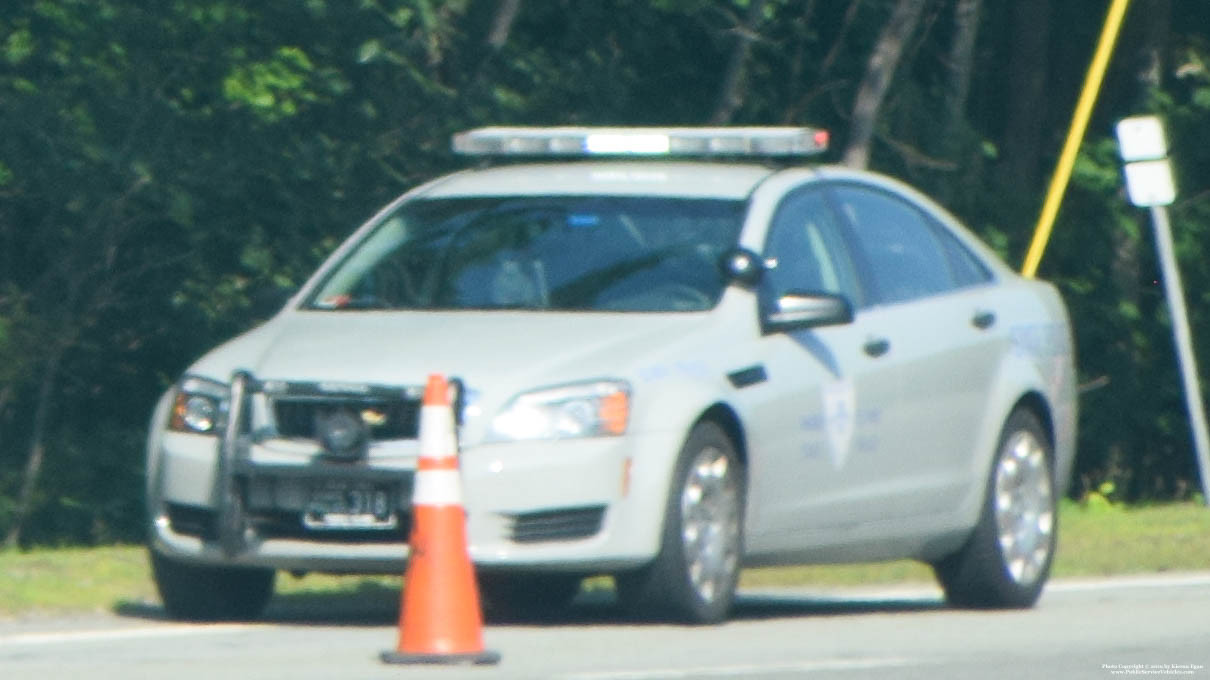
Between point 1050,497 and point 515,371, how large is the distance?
9.96 ft

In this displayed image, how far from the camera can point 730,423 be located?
9812 mm

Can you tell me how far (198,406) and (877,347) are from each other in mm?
2431

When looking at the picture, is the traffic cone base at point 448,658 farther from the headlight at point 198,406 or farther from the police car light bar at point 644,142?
the police car light bar at point 644,142

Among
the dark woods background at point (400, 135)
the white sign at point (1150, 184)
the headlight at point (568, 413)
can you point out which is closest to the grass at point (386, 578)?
the headlight at point (568, 413)

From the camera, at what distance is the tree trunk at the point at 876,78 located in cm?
1936

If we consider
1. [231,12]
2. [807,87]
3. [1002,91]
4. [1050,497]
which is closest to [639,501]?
[1050,497]

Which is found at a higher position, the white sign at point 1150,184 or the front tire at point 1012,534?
the white sign at point 1150,184

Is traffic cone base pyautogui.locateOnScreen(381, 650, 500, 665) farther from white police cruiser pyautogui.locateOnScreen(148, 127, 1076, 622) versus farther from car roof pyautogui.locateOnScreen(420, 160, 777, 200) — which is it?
car roof pyautogui.locateOnScreen(420, 160, 777, 200)

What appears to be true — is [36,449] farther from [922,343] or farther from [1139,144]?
[922,343]

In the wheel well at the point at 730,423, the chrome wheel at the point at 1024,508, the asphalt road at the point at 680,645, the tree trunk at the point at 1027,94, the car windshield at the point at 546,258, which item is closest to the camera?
the asphalt road at the point at 680,645

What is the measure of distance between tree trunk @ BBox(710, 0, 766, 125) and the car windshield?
8657 millimetres

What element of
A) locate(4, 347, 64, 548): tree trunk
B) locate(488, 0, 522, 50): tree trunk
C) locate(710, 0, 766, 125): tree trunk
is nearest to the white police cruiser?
locate(710, 0, 766, 125): tree trunk

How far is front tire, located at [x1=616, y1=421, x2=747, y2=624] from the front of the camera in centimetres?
941

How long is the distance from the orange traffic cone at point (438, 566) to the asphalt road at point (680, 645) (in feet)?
0.34
